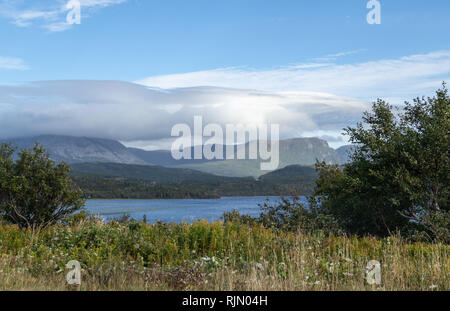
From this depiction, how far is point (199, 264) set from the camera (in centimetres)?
925

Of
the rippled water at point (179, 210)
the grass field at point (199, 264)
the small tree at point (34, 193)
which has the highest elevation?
the rippled water at point (179, 210)

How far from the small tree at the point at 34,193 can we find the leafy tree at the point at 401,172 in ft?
40.7

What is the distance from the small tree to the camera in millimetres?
17438

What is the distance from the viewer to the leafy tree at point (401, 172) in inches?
701

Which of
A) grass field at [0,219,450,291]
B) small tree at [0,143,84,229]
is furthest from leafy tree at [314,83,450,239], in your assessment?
small tree at [0,143,84,229]

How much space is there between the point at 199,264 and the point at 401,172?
11.9 meters

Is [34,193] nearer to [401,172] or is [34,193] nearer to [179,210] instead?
[401,172]

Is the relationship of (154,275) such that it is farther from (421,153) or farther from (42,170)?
(421,153)

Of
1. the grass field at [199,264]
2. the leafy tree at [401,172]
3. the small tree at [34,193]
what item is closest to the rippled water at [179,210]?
the leafy tree at [401,172]

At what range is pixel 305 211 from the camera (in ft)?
74.5

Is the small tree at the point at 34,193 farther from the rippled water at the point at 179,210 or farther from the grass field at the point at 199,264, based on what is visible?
the rippled water at the point at 179,210
